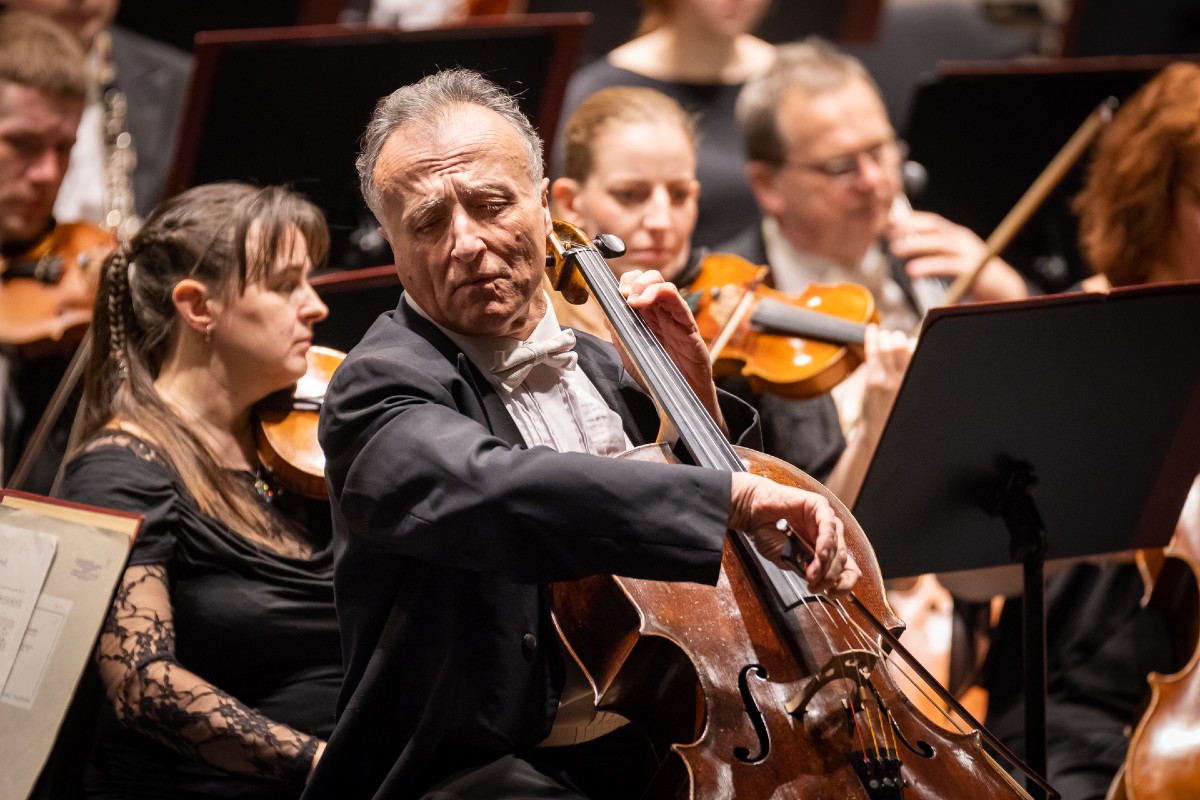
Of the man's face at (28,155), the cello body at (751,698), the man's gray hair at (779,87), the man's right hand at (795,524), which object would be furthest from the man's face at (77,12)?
the man's right hand at (795,524)

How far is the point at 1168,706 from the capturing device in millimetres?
2180

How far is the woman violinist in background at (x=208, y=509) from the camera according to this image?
1.95 m

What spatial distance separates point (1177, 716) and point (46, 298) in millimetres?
2376

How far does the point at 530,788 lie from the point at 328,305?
1033 mm

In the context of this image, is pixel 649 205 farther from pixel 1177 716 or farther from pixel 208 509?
pixel 1177 716

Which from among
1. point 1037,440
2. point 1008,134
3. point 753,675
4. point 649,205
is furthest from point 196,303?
point 1008,134

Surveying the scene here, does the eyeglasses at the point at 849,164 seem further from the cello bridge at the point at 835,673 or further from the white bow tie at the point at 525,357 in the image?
the cello bridge at the point at 835,673

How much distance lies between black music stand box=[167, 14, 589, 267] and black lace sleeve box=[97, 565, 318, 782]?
1.06m

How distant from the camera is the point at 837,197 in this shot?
3.13 meters

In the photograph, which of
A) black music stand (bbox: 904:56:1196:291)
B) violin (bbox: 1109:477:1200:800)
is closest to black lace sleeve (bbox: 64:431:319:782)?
violin (bbox: 1109:477:1200:800)

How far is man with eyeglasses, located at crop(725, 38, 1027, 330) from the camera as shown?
10.3 ft

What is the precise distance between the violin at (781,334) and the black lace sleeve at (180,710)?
1038mm

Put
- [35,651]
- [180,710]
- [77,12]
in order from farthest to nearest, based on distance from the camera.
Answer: [77,12] → [180,710] → [35,651]

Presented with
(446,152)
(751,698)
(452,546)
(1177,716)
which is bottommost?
(1177,716)
